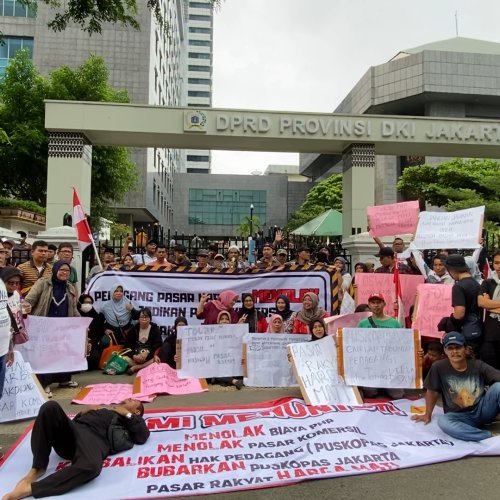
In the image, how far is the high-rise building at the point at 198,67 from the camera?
11388cm

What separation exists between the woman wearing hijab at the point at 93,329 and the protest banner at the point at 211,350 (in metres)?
1.49


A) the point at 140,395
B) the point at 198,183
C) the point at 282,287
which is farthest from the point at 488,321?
the point at 198,183

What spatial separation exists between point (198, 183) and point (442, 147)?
67.4m

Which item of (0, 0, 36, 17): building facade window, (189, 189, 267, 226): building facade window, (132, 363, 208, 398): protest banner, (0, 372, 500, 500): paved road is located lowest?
(0, 372, 500, 500): paved road

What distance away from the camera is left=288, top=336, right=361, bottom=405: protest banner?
5723mm

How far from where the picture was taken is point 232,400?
19.8 feet

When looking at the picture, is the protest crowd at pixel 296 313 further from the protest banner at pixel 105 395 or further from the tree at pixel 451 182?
the tree at pixel 451 182

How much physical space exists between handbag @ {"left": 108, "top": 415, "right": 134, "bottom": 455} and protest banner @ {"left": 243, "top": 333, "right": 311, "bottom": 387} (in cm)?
259

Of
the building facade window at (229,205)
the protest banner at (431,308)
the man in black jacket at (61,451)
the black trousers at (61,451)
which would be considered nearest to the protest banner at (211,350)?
the protest banner at (431,308)

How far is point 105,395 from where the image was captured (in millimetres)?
6117

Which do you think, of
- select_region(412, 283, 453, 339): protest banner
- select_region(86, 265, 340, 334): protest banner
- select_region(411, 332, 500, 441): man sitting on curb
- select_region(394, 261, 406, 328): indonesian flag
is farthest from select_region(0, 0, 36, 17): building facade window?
select_region(411, 332, 500, 441): man sitting on curb

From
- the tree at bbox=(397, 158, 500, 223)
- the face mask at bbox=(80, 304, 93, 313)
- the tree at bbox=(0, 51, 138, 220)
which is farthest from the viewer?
the tree at bbox=(397, 158, 500, 223)

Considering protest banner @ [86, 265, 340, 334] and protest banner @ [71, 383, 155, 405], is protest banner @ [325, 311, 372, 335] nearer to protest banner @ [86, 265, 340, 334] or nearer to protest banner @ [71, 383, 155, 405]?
protest banner @ [86, 265, 340, 334]

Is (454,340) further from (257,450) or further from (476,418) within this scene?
(257,450)
